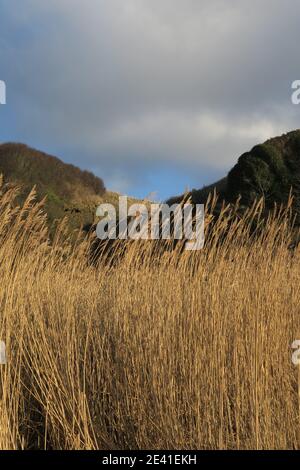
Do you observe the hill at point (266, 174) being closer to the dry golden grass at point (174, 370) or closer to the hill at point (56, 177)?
the hill at point (56, 177)

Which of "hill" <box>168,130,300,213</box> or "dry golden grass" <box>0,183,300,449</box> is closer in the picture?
"dry golden grass" <box>0,183,300,449</box>

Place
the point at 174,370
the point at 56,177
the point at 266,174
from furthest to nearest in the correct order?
1. the point at 56,177
2. the point at 266,174
3. the point at 174,370

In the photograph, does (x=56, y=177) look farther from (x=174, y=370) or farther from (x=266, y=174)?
(x=174, y=370)

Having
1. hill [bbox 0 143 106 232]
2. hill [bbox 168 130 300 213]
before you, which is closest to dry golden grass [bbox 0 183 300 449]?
hill [bbox 168 130 300 213]

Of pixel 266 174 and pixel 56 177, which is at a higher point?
pixel 56 177

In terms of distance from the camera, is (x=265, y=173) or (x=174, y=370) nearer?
(x=174, y=370)

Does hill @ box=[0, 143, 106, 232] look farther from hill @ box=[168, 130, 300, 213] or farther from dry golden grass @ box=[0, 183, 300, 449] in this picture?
dry golden grass @ box=[0, 183, 300, 449]

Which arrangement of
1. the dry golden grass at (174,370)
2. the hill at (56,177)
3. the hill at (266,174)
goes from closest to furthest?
the dry golden grass at (174,370) → the hill at (266,174) → the hill at (56,177)

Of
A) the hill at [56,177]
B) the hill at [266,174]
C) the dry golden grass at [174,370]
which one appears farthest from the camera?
the hill at [56,177]

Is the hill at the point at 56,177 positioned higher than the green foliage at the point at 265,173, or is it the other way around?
the hill at the point at 56,177

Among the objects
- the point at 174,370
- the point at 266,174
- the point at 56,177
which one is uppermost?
the point at 56,177

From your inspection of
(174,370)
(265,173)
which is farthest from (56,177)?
(174,370)

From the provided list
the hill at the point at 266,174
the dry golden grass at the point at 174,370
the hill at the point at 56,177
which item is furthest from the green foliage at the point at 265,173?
the dry golden grass at the point at 174,370

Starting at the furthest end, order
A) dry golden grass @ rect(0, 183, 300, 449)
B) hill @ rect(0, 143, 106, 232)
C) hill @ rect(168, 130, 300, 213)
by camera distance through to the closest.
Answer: hill @ rect(0, 143, 106, 232) → hill @ rect(168, 130, 300, 213) → dry golden grass @ rect(0, 183, 300, 449)
